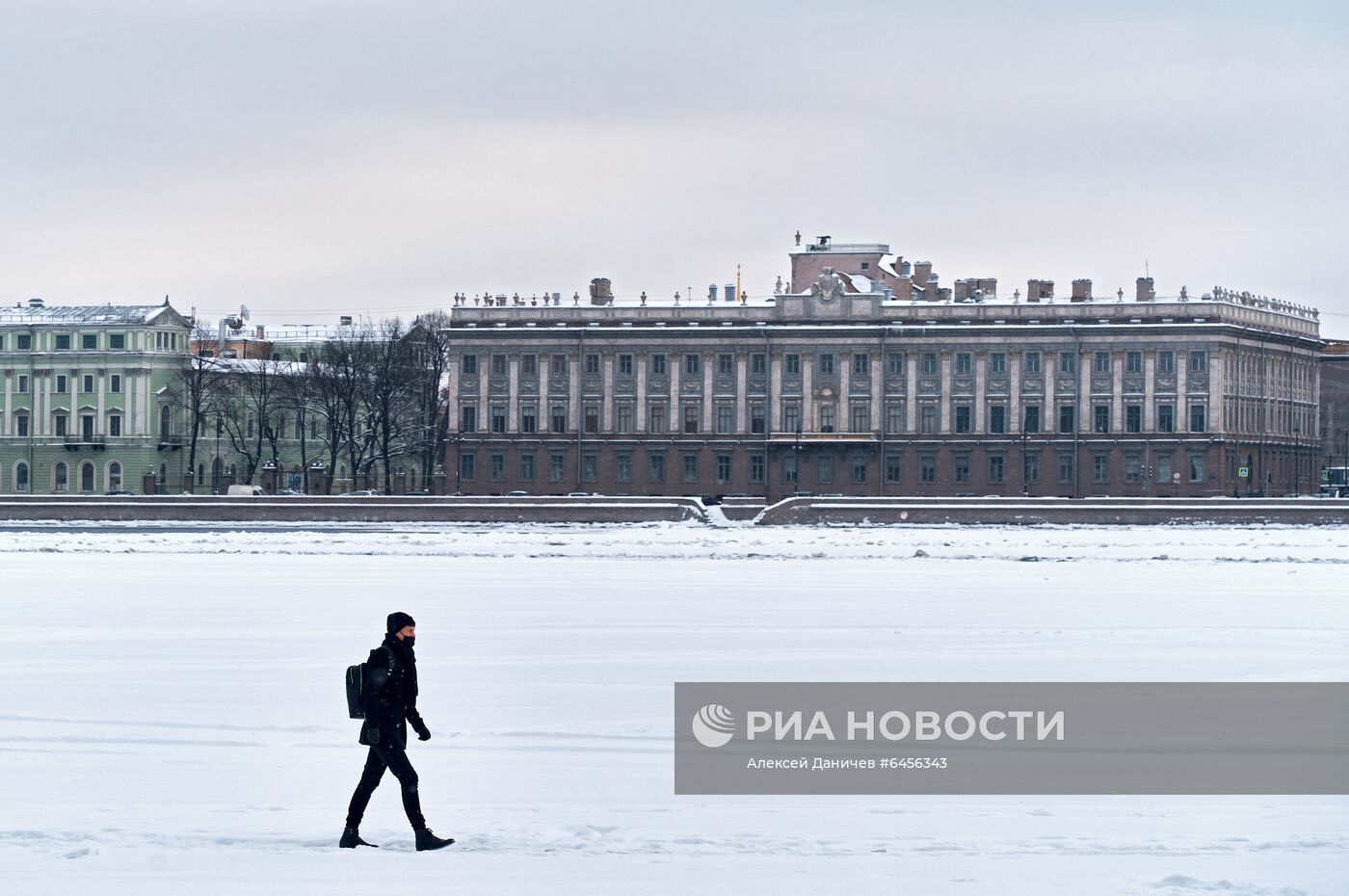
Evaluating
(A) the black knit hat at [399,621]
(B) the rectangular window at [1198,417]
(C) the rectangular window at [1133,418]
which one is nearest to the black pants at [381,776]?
(A) the black knit hat at [399,621]

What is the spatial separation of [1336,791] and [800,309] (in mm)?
90512

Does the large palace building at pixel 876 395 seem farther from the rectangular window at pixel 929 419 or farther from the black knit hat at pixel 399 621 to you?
the black knit hat at pixel 399 621

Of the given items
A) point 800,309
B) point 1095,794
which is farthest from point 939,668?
point 800,309

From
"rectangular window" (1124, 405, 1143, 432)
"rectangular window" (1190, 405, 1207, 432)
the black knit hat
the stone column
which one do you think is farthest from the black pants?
the stone column

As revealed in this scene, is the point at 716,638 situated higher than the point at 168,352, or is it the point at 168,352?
the point at 168,352

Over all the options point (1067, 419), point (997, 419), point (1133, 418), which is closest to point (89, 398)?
point (997, 419)

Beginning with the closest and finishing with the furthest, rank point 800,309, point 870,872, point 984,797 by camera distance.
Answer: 1. point 870,872
2. point 984,797
3. point 800,309

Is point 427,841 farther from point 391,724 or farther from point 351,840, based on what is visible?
point 391,724

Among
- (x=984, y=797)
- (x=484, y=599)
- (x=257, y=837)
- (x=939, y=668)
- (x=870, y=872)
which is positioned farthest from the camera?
(x=484, y=599)

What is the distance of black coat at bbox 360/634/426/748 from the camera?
13.0 m

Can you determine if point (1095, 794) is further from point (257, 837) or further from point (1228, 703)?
point (257, 837)

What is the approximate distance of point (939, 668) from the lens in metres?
21.5

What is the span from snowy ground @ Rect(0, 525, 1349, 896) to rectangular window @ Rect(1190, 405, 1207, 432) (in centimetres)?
6050

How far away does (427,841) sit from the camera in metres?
13.3
